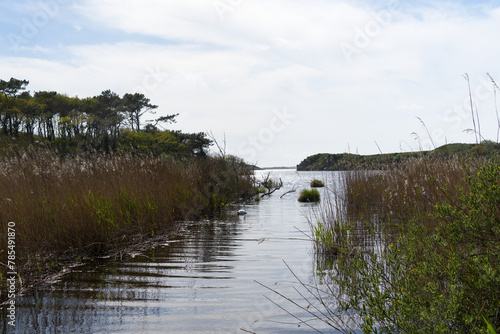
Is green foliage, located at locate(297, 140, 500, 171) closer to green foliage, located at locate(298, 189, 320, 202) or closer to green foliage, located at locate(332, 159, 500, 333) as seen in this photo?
green foliage, located at locate(332, 159, 500, 333)

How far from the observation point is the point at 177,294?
15.4 feet

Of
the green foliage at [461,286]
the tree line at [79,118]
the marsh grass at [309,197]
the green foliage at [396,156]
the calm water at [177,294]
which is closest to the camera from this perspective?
the green foliage at [461,286]

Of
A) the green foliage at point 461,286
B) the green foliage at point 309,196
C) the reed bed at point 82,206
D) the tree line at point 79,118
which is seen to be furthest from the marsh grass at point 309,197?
the tree line at point 79,118

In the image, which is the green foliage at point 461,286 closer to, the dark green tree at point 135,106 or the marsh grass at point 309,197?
the marsh grass at point 309,197

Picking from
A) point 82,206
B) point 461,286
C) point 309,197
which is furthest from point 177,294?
point 309,197

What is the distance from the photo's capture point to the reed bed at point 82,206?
Answer: 5.28 meters

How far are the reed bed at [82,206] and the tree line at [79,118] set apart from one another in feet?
124

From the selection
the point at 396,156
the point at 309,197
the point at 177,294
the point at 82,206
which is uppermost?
the point at 396,156

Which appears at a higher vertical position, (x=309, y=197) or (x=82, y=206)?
(x=82, y=206)

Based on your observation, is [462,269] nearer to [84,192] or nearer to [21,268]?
[21,268]

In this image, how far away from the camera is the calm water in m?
3.78

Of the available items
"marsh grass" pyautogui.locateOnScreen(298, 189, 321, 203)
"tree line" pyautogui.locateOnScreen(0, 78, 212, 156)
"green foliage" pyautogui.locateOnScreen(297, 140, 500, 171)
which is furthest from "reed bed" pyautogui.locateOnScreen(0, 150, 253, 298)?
"tree line" pyautogui.locateOnScreen(0, 78, 212, 156)

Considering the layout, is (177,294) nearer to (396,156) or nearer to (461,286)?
(461,286)

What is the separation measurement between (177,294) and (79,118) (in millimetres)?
60475
